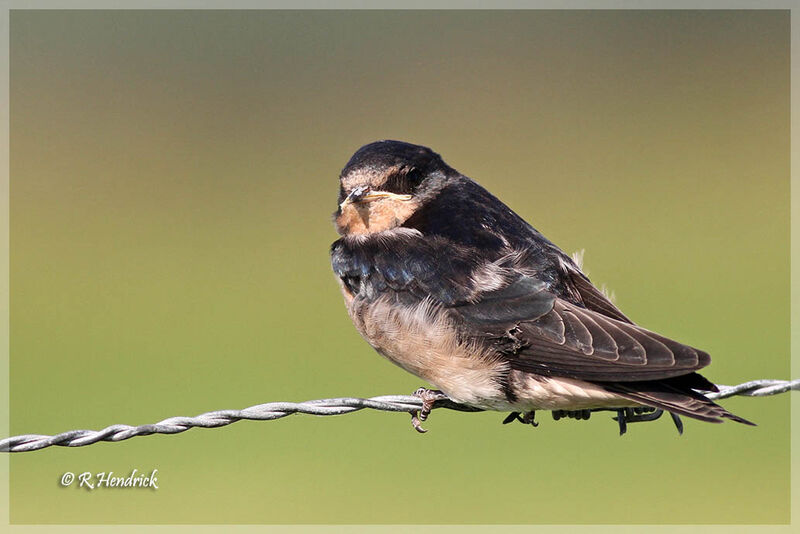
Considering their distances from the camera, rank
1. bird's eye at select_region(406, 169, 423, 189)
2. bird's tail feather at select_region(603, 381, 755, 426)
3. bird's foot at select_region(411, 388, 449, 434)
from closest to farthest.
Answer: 1. bird's tail feather at select_region(603, 381, 755, 426)
2. bird's foot at select_region(411, 388, 449, 434)
3. bird's eye at select_region(406, 169, 423, 189)

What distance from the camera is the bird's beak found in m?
4.43

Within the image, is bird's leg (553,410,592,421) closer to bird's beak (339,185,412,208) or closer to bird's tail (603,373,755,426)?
bird's tail (603,373,755,426)

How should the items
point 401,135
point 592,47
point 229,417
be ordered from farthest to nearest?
1. point 592,47
2. point 401,135
3. point 229,417

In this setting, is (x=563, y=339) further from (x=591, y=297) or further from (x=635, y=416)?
(x=635, y=416)

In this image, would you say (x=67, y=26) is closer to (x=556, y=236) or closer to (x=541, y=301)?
(x=556, y=236)

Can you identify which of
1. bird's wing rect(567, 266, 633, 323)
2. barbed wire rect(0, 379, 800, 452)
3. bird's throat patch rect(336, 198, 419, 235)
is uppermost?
bird's throat patch rect(336, 198, 419, 235)

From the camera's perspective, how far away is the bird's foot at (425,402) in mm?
4172

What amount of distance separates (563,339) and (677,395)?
41 centimetres

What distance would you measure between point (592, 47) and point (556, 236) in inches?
252

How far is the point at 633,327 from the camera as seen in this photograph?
12.4 ft

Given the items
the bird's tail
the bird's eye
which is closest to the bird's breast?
the bird's tail

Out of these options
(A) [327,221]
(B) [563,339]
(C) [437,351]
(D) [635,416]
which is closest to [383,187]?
(C) [437,351]

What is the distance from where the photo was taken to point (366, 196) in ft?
14.7

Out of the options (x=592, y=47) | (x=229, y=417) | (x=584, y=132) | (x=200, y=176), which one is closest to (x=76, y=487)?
(x=229, y=417)
